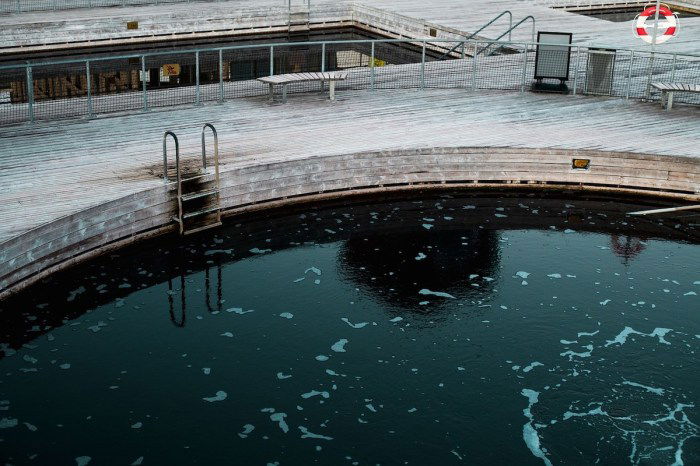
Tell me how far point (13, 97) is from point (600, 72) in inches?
563

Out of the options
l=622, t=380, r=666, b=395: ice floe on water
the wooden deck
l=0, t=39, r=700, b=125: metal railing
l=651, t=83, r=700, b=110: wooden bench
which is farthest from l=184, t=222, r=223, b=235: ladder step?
the wooden deck

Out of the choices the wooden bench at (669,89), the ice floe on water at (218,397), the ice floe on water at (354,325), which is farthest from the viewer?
the wooden bench at (669,89)

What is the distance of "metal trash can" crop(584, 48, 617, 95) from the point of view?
67.2ft

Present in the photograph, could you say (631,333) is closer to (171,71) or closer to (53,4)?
(171,71)

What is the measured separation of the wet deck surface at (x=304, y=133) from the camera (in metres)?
14.8

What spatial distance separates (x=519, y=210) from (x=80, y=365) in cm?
815

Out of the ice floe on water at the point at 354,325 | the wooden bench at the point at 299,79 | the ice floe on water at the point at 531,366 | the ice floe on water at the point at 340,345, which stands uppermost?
the wooden bench at the point at 299,79

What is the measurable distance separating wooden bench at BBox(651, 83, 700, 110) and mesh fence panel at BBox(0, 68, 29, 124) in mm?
11927

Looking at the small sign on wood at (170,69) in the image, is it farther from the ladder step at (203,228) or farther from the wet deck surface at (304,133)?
the ladder step at (203,228)

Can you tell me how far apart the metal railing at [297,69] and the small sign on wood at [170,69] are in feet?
0.10

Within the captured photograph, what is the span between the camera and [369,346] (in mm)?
12281

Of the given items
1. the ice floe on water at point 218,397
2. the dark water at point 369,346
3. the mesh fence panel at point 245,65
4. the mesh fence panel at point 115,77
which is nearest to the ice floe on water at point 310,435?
the dark water at point 369,346

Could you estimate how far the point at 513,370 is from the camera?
11844 mm

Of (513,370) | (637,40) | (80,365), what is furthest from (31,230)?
(637,40)
